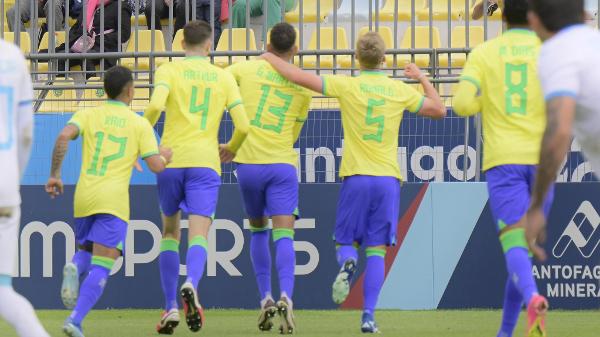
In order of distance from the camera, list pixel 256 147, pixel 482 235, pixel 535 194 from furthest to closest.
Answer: pixel 482 235
pixel 256 147
pixel 535 194

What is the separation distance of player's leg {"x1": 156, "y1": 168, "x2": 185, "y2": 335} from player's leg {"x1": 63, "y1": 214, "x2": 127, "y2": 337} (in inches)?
25.2

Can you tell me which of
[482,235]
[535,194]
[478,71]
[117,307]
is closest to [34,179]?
[117,307]

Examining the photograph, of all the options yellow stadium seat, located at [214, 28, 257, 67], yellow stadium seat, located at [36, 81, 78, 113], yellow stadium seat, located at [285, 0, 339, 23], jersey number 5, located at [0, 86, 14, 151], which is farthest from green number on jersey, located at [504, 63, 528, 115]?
yellow stadium seat, located at [285, 0, 339, 23]

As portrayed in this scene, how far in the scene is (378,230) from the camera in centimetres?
912

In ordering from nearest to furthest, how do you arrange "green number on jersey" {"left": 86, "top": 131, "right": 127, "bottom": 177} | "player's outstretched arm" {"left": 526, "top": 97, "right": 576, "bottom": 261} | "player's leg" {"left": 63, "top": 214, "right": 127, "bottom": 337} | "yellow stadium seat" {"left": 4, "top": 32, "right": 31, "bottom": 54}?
"player's outstretched arm" {"left": 526, "top": 97, "right": 576, "bottom": 261}, "player's leg" {"left": 63, "top": 214, "right": 127, "bottom": 337}, "green number on jersey" {"left": 86, "top": 131, "right": 127, "bottom": 177}, "yellow stadium seat" {"left": 4, "top": 32, "right": 31, "bottom": 54}

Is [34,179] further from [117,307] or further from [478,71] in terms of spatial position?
[478,71]

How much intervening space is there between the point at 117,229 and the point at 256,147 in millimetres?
1354

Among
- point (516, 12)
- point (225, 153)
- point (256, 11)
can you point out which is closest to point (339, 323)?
point (225, 153)

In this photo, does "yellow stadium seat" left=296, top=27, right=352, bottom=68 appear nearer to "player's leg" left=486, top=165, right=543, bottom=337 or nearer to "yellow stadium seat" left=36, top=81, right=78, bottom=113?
"yellow stadium seat" left=36, top=81, right=78, bottom=113

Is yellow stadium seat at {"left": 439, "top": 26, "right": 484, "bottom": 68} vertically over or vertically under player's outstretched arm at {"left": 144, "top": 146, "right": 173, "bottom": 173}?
over

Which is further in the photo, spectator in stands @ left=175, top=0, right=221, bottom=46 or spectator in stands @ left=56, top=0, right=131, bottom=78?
spectator in stands @ left=175, top=0, right=221, bottom=46

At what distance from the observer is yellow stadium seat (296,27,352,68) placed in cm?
1237

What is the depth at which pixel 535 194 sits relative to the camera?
5.18 metres

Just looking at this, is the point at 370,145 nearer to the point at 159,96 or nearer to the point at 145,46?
the point at 159,96
